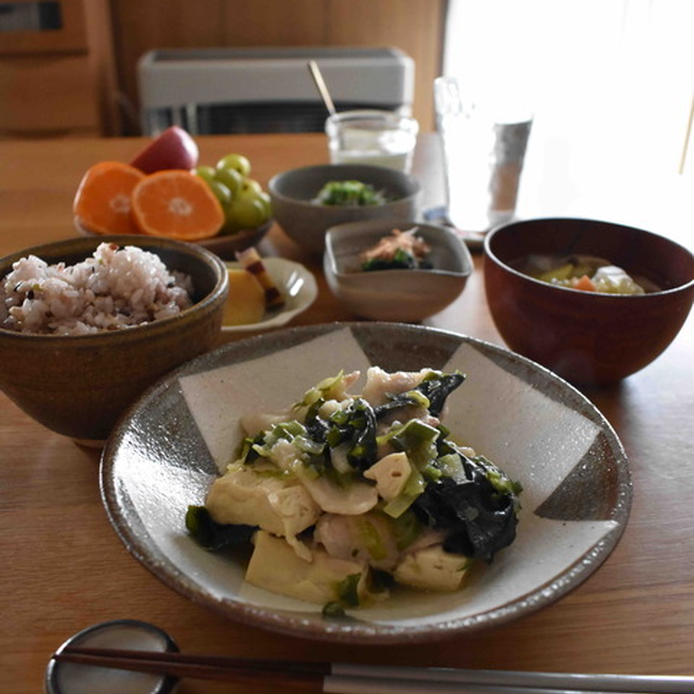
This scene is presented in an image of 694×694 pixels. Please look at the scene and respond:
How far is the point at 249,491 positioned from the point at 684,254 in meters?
0.79

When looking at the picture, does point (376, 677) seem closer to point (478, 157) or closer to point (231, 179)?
point (231, 179)

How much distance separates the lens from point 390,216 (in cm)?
155

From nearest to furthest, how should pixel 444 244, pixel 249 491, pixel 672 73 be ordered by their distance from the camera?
pixel 249 491 → pixel 444 244 → pixel 672 73

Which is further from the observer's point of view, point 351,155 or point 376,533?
point 351,155

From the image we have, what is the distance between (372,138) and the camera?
1992 mm

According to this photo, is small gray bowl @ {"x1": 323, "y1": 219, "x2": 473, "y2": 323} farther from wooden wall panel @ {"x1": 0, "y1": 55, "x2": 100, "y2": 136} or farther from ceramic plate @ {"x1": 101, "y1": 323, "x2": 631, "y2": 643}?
wooden wall panel @ {"x1": 0, "y1": 55, "x2": 100, "y2": 136}

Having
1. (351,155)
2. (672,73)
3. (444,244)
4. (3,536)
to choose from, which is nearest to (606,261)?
(444,244)

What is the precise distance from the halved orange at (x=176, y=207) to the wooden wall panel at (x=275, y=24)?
3236 mm

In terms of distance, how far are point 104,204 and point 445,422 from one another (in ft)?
2.98

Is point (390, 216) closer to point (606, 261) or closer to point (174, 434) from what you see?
point (606, 261)

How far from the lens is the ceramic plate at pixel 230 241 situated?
1494 mm

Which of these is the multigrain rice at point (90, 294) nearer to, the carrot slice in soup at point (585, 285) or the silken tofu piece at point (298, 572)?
the silken tofu piece at point (298, 572)

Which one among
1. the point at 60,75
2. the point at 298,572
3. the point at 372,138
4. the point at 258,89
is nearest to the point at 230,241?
the point at 372,138

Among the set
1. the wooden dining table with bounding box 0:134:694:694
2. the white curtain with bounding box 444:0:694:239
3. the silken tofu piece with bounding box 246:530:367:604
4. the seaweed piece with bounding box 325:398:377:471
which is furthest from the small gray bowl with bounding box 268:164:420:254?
the silken tofu piece with bounding box 246:530:367:604
